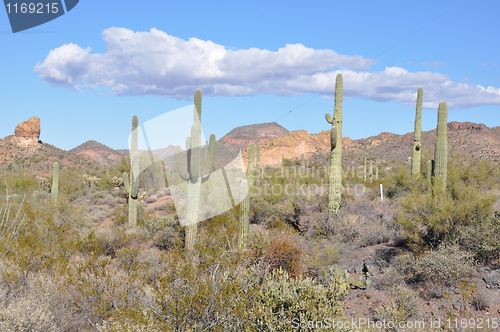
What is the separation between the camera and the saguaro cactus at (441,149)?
1187cm

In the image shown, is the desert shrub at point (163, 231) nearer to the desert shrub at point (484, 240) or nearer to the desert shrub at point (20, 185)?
the desert shrub at point (484, 240)

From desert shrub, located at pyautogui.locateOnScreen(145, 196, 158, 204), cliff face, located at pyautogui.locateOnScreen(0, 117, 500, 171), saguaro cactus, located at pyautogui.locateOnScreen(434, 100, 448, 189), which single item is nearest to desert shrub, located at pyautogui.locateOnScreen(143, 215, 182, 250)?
saguaro cactus, located at pyautogui.locateOnScreen(434, 100, 448, 189)

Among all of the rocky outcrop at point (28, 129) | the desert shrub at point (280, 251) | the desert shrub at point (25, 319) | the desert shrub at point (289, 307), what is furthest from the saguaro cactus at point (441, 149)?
the rocky outcrop at point (28, 129)

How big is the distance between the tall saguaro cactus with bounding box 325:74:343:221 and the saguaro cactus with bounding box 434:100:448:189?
10.0 ft

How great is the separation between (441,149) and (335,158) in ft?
11.1

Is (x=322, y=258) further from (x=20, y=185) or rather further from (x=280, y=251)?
(x=20, y=185)

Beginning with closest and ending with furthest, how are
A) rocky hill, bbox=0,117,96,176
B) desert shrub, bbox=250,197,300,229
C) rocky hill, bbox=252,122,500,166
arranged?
desert shrub, bbox=250,197,300,229 → rocky hill, bbox=0,117,96,176 → rocky hill, bbox=252,122,500,166

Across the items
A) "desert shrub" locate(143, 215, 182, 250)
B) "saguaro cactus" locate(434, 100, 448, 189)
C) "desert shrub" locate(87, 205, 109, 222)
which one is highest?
"saguaro cactus" locate(434, 100, 448, 189)

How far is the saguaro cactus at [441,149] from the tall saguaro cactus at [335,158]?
10.0ft

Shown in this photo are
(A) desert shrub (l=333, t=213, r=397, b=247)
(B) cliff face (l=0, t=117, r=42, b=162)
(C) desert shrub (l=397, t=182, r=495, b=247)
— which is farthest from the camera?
(B) cliff face (l=0, t=117, r=42, b=162)

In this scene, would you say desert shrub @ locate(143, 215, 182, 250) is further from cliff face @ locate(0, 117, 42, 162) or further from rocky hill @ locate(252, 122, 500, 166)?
cliff face @ locate(0, 117, 42, 162)

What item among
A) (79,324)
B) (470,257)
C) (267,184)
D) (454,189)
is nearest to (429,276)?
(470,257)

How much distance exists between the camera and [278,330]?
18.4 feet

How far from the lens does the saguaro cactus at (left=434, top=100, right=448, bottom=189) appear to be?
11867 millimetres
